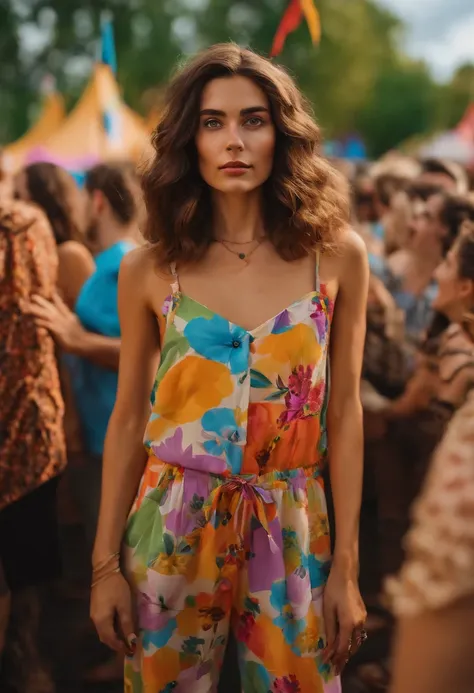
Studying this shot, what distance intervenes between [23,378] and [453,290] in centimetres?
144

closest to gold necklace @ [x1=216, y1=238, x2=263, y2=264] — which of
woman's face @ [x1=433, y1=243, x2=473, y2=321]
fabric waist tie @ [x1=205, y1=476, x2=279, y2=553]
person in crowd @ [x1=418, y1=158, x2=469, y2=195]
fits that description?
fabric waist tie @ [x1=205, y1=476, x2=279, y2=553]

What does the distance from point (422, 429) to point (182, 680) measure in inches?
78.2

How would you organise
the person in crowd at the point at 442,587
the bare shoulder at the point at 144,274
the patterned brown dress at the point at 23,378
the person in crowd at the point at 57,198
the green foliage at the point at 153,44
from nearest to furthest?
the person in crowd at the point at 442,587, the bare shoulder at the point at 144,274, the patterned brown dress at the point at 23,378, the person in crowd at the point at 57,198, the green foliage at the point at 153,44

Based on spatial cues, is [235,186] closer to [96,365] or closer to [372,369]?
[96,365]

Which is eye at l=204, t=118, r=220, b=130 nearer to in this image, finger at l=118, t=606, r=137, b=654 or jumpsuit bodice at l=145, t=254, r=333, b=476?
jumpsuit bodice at l=145, t=254, r=333, b=476

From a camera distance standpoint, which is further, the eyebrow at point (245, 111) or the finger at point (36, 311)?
the finger at point (36, 311)

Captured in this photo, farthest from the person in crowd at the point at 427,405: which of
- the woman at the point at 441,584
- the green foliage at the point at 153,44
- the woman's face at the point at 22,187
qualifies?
the green foliage at the point at 153,44

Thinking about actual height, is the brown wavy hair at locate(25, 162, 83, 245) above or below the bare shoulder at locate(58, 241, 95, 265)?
above

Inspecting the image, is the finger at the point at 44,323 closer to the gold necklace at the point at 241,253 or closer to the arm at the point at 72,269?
the arm at the point at 72,269

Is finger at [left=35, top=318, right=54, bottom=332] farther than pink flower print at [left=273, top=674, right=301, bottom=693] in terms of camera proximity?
Yes

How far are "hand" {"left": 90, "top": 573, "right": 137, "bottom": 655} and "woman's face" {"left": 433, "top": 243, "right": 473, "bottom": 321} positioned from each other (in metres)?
1.63

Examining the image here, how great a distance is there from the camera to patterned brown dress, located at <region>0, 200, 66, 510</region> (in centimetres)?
261

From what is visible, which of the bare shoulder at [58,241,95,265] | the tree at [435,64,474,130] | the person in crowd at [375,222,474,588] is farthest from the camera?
the tree at [435,64,474,130]

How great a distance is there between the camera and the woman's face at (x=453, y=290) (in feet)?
9.93
